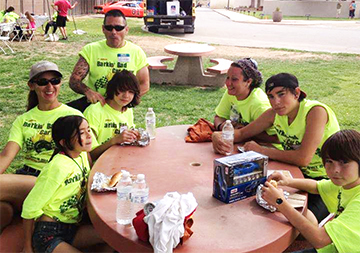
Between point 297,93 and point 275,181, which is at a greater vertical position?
point 297,93

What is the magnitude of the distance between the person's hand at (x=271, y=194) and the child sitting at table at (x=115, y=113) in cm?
131

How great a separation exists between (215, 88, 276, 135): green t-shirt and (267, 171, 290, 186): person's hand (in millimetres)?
921

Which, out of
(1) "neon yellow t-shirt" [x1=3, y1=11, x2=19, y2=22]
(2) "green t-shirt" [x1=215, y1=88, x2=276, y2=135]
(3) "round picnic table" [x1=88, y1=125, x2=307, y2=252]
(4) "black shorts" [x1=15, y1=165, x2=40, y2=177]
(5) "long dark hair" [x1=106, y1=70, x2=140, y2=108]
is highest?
(1) "neon yellow t-shirt" [x1=3, y1=11, x2=19, y2=22]

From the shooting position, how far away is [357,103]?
309 inches

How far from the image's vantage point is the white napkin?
6.35 ft

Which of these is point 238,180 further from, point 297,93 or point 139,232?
point 297,93

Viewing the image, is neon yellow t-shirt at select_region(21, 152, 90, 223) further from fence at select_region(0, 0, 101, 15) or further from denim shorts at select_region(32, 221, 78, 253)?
fence at select_region(0, 0, 101, 15)

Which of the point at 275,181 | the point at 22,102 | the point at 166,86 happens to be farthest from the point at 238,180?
the point at 166,86

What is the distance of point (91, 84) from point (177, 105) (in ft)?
10.7

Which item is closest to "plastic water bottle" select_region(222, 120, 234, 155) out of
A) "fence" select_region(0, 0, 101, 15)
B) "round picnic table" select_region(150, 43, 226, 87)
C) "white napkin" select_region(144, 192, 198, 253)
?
"white napkin" select_region(144, 192, 198, 253)

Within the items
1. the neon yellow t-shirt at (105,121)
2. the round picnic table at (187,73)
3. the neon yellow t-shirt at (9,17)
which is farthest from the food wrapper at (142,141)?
the neon yellow t-shirt at (9,17)

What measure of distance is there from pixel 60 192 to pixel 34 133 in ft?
2.46

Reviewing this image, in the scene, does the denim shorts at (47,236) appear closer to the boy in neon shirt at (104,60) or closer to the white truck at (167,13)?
the boy in neon shirt at (104,60)

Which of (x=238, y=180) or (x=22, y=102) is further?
(x=22, y=102)
